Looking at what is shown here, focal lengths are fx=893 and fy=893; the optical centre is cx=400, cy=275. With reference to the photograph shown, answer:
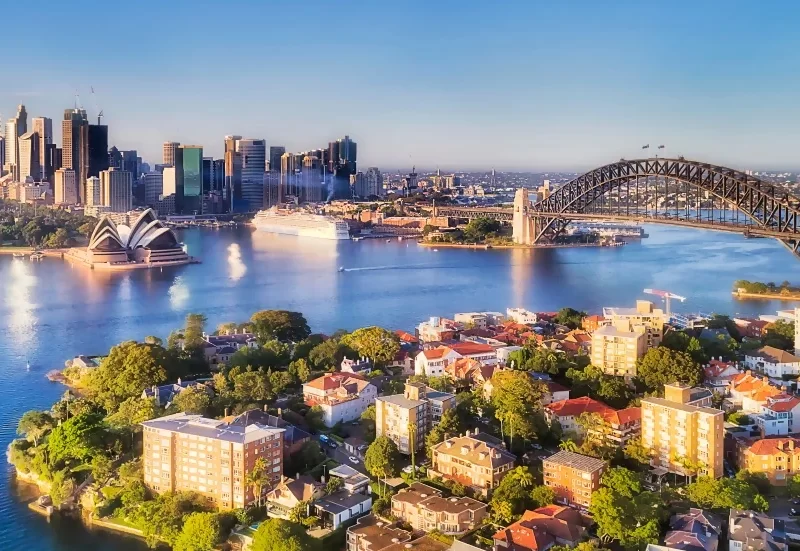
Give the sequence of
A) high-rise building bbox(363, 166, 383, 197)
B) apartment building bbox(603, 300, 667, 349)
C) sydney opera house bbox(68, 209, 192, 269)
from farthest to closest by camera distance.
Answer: high-rise building bbox(363, 166, 383, 197)
sydney opera house bbox(68, 209, 192, 269)
apartment building bbox(603, 300, 667, 349)

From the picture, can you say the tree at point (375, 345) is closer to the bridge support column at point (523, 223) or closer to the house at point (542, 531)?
the house at point (542, 531)

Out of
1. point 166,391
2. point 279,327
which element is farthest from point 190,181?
point 166,391

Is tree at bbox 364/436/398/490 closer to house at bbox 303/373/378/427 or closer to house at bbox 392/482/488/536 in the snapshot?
house at bbox 392/482/488/536

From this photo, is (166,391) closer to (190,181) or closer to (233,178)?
(190,181)

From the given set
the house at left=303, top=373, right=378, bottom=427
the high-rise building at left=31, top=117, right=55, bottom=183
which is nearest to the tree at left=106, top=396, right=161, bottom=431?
the house at left=303, top=373, right=378, bottom=427

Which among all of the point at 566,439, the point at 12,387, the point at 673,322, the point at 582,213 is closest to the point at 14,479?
the point at 12,387

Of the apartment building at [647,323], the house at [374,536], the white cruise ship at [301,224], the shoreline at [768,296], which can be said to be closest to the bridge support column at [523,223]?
the white cruise ship at [301,224]

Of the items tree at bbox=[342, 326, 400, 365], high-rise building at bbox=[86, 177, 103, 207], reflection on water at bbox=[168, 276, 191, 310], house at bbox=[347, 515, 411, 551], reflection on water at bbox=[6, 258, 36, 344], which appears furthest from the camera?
high-rise building at bbox=[86, 177, 103, 207]
